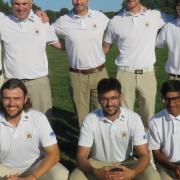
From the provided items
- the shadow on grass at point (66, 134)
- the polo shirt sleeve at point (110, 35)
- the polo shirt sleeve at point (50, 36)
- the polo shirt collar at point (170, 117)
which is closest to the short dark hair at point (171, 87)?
the polo shirt collar at point (170, 117)

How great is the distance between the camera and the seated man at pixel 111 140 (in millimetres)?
6891

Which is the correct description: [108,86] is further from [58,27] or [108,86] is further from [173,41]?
[58,27]

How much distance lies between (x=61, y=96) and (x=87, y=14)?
772 centimetres

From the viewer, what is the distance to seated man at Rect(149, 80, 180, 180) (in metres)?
7.07

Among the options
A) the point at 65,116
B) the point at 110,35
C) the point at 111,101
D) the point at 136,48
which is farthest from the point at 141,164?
the point at 65,116

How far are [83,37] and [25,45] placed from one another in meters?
1.11

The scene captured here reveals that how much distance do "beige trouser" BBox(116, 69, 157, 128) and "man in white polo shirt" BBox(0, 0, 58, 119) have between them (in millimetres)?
1442

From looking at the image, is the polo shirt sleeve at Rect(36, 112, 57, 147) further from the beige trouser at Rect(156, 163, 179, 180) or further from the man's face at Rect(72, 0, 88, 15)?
the man's face at Rect(72, 0, 88, 15)

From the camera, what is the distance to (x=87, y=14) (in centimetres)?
930

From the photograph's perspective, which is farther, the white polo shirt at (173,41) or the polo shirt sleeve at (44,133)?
the white polo shirt at (173,41)

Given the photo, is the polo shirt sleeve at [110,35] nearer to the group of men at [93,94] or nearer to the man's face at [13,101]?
the group of men at [93,94]

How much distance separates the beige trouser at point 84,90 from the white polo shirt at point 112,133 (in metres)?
2.23

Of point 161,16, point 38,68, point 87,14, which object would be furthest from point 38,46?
point 161,16

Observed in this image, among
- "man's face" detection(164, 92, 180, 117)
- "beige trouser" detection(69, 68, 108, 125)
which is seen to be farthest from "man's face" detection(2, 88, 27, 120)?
"beige trouser" detection(69, 68, 108, 125)
